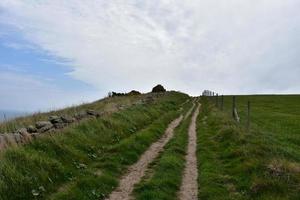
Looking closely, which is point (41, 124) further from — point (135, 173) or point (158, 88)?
point (158, 88)

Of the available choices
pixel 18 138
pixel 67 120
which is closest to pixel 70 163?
pixel 18 138

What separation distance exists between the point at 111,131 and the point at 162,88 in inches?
3579

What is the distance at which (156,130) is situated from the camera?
28.8 metres

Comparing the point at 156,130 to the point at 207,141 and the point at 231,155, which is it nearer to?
the point at 207,141

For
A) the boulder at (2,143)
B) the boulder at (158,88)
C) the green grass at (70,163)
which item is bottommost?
the green grass at (70,163)

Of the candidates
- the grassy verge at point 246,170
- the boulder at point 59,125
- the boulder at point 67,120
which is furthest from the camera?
the boulder at point 67,120

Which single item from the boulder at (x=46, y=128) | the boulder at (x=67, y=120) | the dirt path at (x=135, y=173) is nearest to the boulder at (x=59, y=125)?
the boulder at (x=46, y=128)

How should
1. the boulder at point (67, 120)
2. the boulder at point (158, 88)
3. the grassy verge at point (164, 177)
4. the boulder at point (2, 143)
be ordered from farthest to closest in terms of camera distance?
the boulder at point (158, 88) → the boulder at point (67, 120) → the boulder at point (2, 143) → the grassy verge at point (164, 177)

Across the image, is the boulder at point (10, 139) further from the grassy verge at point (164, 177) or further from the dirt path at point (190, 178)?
the dirt path at point (190, 178)

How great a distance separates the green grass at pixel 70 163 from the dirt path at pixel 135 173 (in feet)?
1.02

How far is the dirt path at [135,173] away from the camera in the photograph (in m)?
14.0

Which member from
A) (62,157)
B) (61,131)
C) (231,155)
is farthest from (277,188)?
(61,131)

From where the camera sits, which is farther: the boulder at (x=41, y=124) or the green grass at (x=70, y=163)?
the boulder at (x=41, y=124)

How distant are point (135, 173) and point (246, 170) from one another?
438 centimetres
